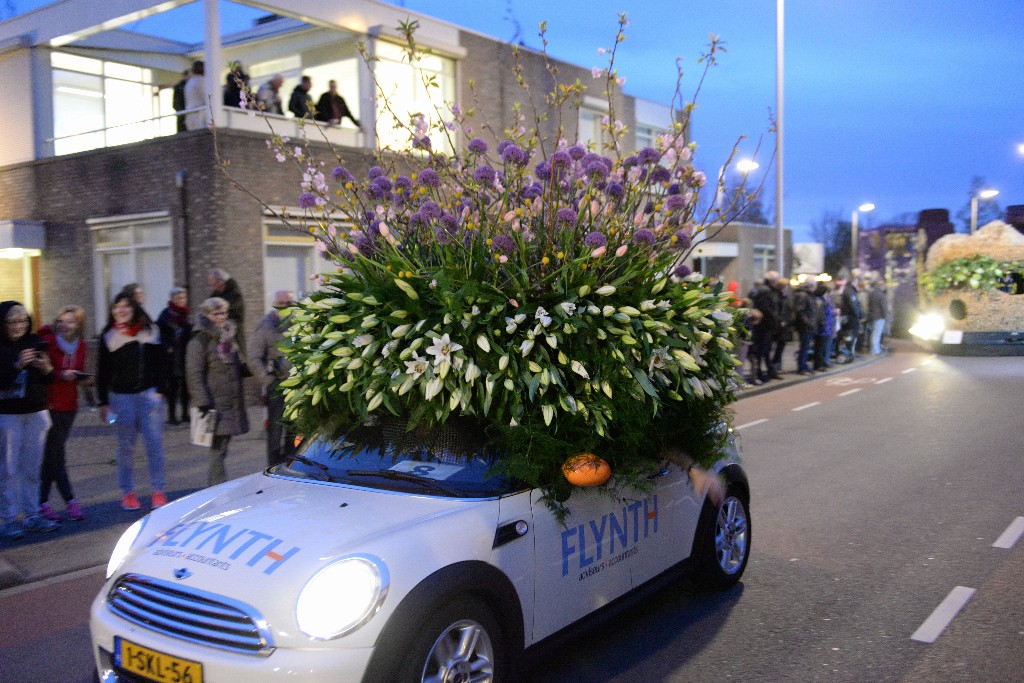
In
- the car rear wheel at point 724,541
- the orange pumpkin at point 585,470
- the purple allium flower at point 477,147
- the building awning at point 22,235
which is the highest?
the building awning at point 22,235

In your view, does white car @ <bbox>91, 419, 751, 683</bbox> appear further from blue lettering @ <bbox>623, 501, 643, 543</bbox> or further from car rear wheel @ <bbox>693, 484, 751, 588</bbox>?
car rear wheel @ <bbox>693, 484, 751, 588</bbox>

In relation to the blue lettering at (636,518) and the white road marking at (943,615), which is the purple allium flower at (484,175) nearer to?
the blue lettering at (636,518)

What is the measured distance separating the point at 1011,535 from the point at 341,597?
18.2 feet

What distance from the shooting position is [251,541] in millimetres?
3568

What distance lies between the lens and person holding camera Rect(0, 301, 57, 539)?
6812mm

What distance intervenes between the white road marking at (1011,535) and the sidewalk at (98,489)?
2.29 m

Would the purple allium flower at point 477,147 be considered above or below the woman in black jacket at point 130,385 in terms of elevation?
above

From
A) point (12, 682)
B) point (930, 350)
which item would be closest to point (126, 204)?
point (12, 682)

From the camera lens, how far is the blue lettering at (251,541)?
3.49 m

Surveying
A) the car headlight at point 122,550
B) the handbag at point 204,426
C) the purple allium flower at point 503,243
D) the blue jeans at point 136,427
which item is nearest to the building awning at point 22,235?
the blue jeans at point 136,427

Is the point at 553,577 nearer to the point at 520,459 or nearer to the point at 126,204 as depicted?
the point at 520,459

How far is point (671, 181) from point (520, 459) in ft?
6.10

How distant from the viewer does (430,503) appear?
385 cm

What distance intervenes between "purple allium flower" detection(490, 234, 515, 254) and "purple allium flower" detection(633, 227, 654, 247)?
631mm
